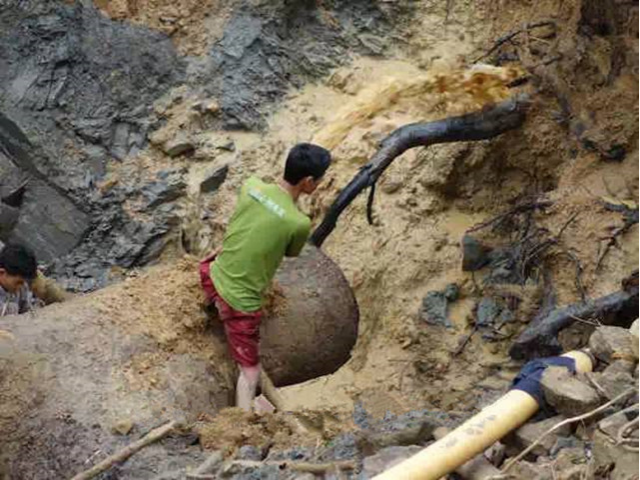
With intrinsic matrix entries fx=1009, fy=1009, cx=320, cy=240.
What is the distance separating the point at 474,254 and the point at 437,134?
81 cm

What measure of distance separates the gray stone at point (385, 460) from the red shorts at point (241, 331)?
1110 millimetres

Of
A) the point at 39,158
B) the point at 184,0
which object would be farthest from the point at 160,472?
the point at 184,0

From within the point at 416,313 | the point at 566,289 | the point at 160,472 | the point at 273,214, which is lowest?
the point at 416,313

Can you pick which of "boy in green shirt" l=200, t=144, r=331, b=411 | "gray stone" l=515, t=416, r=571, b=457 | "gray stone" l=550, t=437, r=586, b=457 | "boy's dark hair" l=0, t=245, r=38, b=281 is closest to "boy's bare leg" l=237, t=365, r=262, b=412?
"boy in green shirt" l=200, t=144, r=331, b=411

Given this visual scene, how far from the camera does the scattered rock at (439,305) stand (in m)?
5.97

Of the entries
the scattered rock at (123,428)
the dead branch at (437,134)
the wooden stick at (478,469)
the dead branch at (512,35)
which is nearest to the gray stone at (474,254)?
the dead branch at (437,134)

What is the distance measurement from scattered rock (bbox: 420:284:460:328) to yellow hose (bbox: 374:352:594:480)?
255 cm

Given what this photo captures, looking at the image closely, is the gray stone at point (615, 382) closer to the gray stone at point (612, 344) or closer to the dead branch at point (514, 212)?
the gray stone at point (612, 344)

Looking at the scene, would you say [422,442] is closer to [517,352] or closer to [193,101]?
[517,352]

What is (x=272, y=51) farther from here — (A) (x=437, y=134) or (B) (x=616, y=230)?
(B) (x=616, y=230)

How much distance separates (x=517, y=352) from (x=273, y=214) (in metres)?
1.66

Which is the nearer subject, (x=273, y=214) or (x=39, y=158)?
(x=273, y=214)

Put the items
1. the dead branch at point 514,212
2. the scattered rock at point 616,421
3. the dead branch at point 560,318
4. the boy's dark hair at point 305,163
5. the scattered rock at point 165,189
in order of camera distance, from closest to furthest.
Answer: the scattered rock at point 616,421
the boy's dark hair at point 305,163
the dead branch at point 560,318
the dead branch at point 514,212
the scattered rock at point 165,189

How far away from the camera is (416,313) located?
6.05 meters
